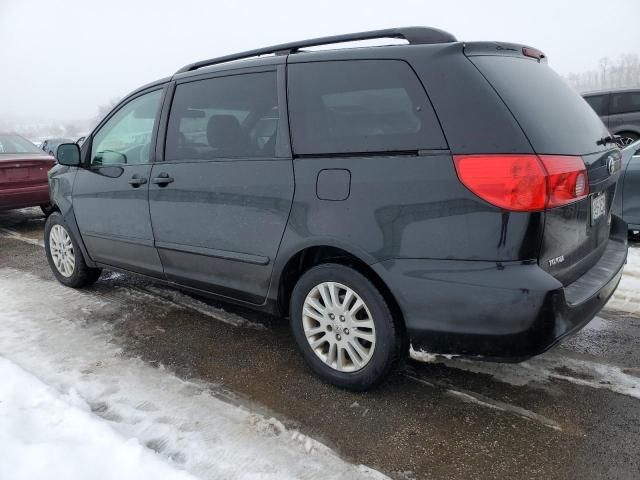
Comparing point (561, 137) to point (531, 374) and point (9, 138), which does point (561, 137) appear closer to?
point (531, 374)

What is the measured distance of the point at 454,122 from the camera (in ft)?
7.26

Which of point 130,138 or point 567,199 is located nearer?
point 567,199

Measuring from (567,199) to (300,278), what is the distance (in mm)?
1339

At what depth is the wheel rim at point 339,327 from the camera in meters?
2.55

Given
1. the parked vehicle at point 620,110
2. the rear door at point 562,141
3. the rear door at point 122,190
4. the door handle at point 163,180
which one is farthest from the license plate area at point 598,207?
the parked vehicle at point 620,110

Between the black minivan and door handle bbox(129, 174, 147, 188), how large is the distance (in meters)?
0.14

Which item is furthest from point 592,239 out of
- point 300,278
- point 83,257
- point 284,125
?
point 83,257

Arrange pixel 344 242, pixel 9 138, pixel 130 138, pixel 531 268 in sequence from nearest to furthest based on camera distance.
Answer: pixel 531 268, pixel 344 242, pixel 130 138, pixel 9 138

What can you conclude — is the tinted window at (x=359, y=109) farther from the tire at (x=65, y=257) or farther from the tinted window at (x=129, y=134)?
the tire at (x=65, y=257)

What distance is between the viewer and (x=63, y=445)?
2205 mm

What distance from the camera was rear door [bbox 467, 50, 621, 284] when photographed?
2.17m

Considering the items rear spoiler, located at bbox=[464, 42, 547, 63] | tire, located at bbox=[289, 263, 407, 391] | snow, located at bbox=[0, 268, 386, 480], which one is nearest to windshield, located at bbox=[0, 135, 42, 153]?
snow, located at bbox=[0, 268, 386, 480]

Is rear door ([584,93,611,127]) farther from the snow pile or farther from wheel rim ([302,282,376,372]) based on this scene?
the snow pile

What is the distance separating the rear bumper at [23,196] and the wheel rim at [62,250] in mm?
3164
